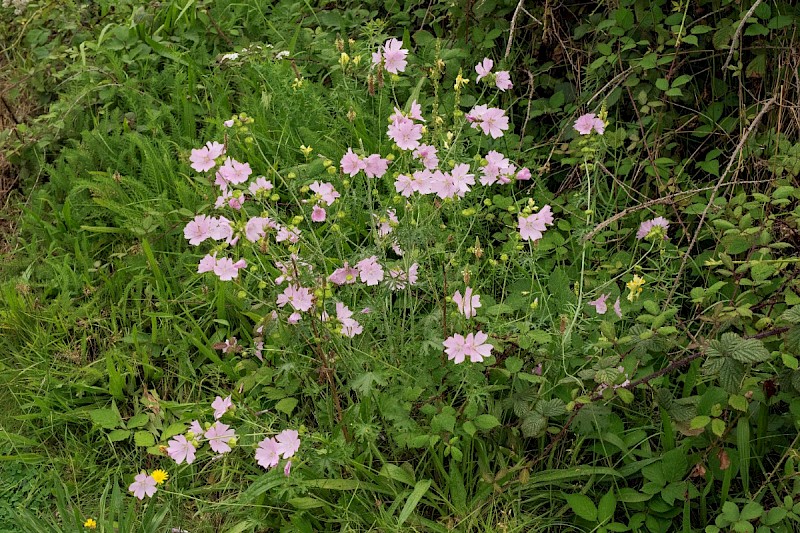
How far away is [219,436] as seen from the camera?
204cm

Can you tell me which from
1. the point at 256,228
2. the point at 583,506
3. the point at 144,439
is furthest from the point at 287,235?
the point at 583,506

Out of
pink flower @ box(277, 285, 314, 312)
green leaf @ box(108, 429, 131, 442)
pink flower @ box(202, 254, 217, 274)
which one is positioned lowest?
green leaf @ box(108, 429, 131, 442)

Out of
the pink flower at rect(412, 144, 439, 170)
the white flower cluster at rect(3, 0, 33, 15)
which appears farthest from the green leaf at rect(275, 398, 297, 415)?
the white flower cluster at rect(3, 0, 33, 15)

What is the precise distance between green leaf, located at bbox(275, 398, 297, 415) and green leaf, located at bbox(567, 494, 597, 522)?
2.49 feet

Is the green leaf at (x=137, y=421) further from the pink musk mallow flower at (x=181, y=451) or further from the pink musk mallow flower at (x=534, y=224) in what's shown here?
the pink musk mallow flower at (x=534, y=224)

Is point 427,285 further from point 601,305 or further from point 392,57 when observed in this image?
point 392,57

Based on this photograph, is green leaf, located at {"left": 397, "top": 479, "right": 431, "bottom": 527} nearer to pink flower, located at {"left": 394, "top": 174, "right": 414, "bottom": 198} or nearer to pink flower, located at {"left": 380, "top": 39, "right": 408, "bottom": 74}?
A: pink flower, located at {"left": 394, "top": 174, "right": 414, "bottom": 198}

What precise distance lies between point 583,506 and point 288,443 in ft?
2.33

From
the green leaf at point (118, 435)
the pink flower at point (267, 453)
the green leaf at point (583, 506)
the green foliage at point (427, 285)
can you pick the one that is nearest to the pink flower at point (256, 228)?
the green foliage at point (427, 285)

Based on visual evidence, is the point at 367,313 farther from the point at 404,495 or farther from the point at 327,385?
the point at 404,495

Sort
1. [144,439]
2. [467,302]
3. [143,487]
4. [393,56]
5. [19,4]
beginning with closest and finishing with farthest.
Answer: [467,302]
[143,487]
[393,56]
[144,439]
[19,4]

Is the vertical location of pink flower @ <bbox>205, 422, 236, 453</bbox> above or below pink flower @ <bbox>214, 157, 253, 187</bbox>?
below

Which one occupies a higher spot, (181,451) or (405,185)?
(405,185)

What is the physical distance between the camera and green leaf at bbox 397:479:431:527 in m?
2.02
